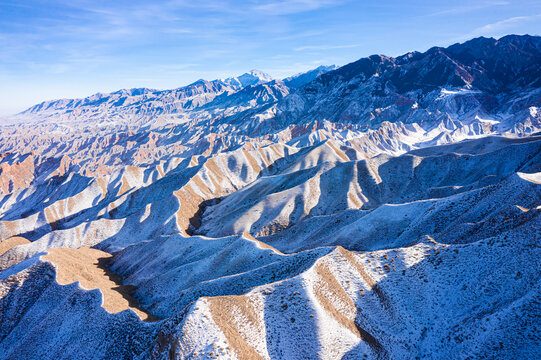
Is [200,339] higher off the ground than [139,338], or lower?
higher

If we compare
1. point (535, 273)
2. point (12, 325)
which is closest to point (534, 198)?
point (535, 273)

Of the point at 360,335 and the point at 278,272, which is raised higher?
the point at 278,272

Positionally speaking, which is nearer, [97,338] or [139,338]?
[139,338]

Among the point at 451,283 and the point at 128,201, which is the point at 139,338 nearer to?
the point at 451,283

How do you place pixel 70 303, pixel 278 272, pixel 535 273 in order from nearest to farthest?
1. pixel 535 273
2. pixel 278 272
3. pixel 70 303

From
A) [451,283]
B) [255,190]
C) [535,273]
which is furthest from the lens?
[255,190]

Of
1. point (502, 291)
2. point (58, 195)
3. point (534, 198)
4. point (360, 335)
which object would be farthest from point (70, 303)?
point (58, 195)

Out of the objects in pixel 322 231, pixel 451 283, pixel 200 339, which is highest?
pixel 200 339

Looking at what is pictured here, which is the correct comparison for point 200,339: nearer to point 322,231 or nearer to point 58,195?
point 322,231

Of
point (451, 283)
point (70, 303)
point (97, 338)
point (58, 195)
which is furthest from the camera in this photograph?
point (58, 195)
